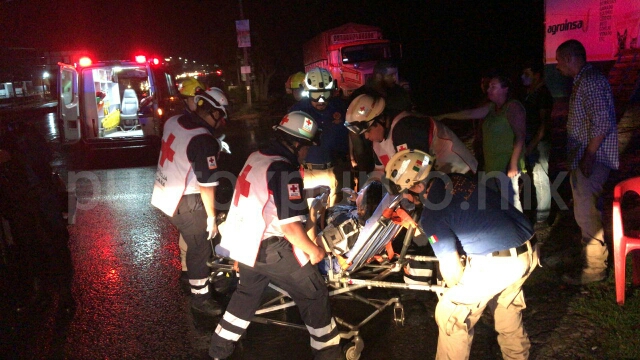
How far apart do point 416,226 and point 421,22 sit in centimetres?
2799

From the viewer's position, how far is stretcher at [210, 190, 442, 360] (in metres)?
3.71

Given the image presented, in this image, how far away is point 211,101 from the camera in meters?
4.41

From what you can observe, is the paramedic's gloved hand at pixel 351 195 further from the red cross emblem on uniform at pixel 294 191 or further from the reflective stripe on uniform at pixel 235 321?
the reflective stripe on uniform at pixel 235 321

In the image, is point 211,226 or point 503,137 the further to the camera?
point 503,137

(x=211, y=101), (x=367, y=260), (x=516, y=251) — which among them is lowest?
(x=367, y=260)

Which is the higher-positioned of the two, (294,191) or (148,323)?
(294,191)

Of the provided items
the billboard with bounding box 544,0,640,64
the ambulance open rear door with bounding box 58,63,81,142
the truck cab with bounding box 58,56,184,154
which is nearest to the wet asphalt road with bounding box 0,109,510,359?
the truck cab with bounding box 58,56,184,154

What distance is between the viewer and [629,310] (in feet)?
13.0

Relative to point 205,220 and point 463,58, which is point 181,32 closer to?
point 463,58

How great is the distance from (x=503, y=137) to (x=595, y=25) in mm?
9385

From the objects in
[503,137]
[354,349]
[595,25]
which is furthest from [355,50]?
[354,349]

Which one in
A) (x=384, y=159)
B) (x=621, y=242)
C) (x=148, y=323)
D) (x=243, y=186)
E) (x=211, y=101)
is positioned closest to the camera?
(x=243, y=186)

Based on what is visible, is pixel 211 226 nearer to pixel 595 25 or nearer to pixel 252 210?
pixel 252 210

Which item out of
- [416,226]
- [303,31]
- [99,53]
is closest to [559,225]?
[416,226]
